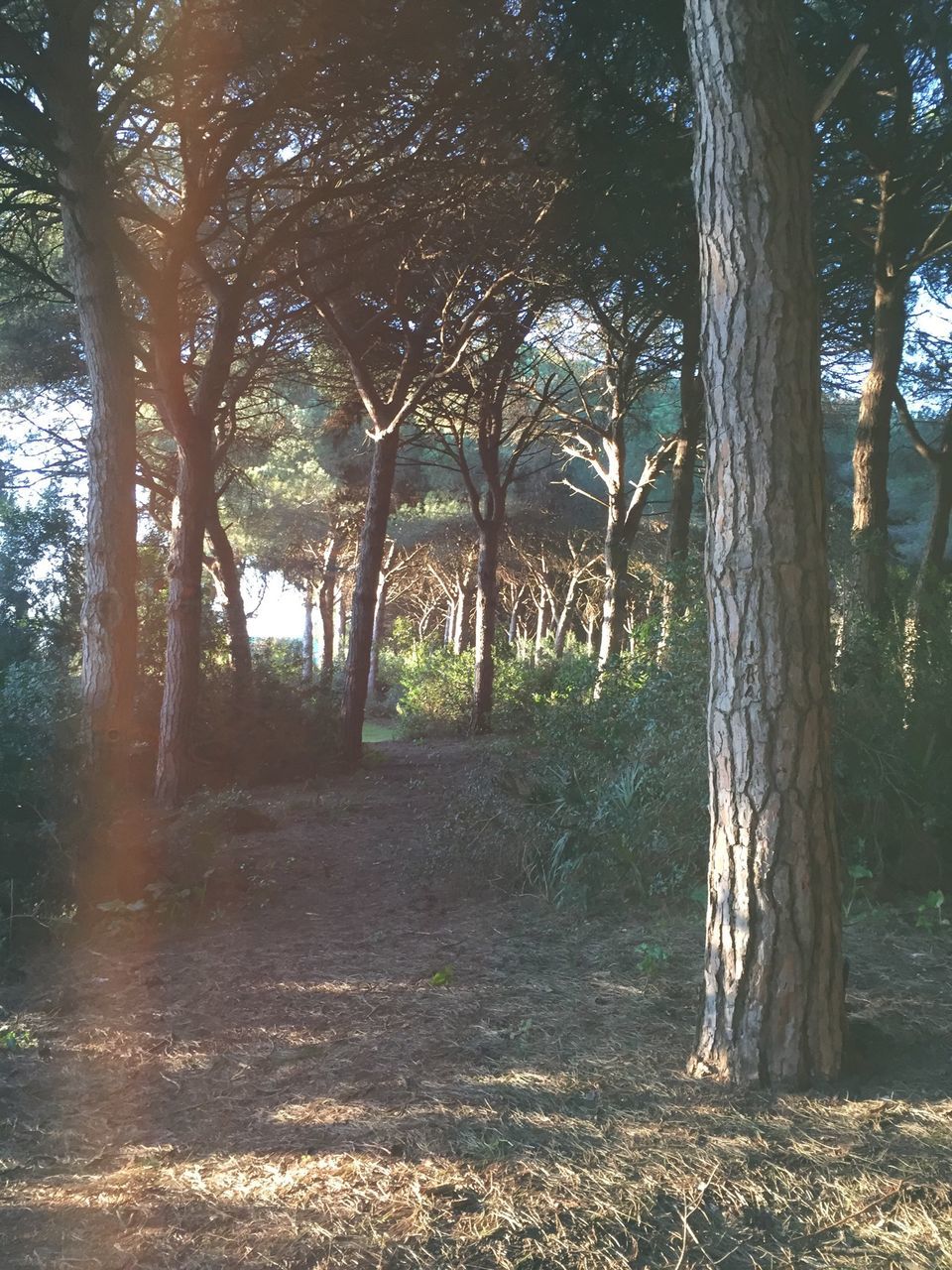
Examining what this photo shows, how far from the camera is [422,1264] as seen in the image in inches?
102

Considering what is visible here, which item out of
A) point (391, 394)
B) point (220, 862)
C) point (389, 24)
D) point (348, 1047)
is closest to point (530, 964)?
point (348, 1047)

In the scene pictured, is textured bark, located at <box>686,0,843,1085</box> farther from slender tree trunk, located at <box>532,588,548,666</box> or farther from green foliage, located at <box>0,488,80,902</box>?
slender tree trunk, located at <box>532,588,548,666</box>

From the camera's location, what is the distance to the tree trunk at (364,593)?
1324 cm

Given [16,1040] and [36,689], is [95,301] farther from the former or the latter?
[16,1040]

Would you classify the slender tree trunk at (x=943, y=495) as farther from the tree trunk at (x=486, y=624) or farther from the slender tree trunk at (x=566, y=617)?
the slender tree trunk at (x=566, y=617)

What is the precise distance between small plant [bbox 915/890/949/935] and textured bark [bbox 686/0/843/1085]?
6.99ft

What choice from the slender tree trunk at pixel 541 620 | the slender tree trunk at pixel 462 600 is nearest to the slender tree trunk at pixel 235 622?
the slender tree trunk at pixel 462 600

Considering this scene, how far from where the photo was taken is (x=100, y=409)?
7.68m

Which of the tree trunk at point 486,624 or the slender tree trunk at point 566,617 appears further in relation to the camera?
the slender tree trunk at point 566,617

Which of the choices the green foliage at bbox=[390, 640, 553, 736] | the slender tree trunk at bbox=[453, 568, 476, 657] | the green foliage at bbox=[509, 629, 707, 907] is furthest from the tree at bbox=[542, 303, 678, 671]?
the slender tree trunk at bbox=[453, 568, 476, 657]

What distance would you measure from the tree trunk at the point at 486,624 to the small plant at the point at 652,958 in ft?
40.8

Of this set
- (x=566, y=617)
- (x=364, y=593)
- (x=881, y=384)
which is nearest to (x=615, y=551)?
(x=364, y=593)

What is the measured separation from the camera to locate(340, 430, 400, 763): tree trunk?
1324 cm

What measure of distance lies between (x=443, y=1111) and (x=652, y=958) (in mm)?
1816
